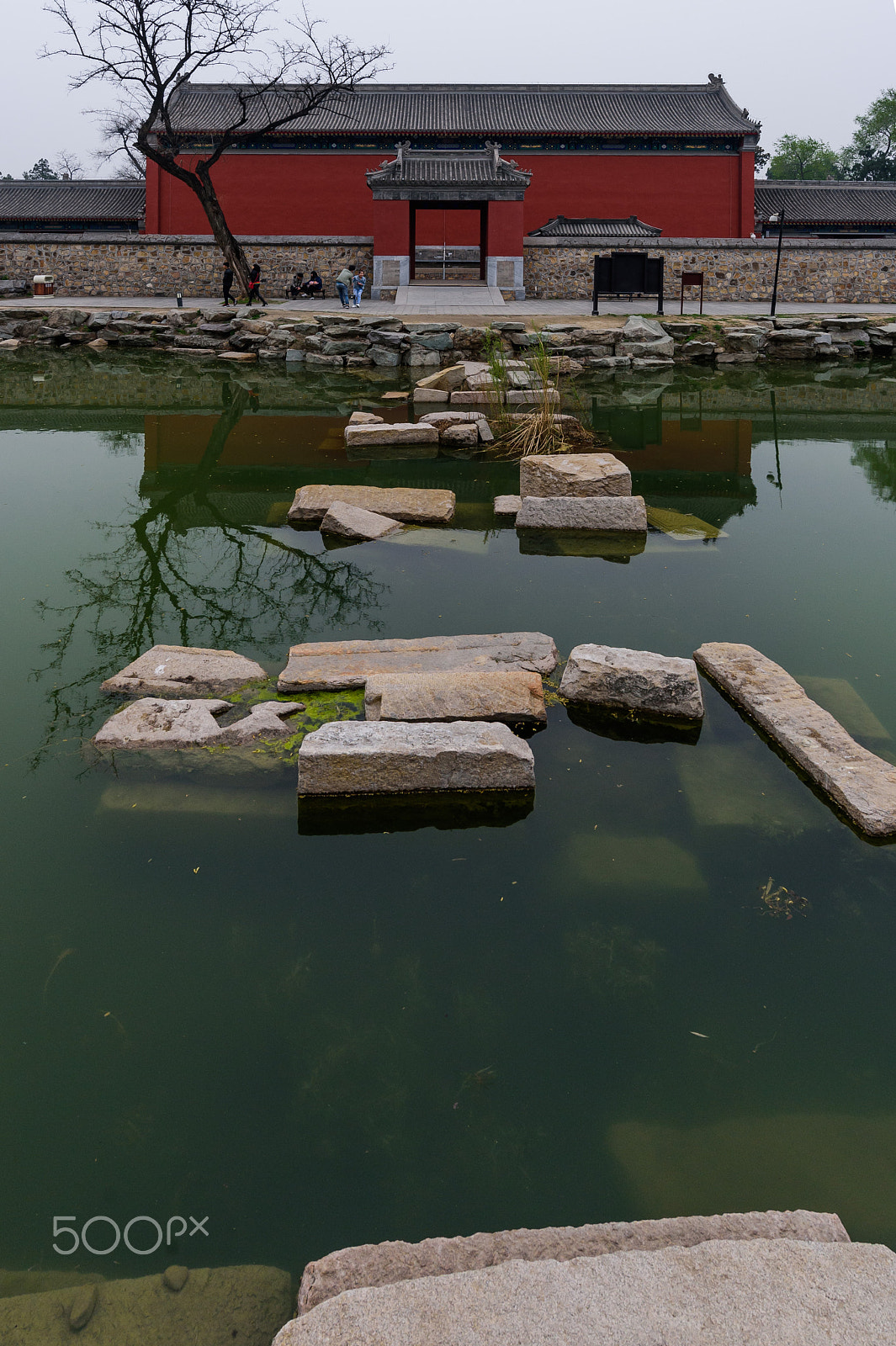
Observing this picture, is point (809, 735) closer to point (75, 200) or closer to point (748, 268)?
point (748, 268)

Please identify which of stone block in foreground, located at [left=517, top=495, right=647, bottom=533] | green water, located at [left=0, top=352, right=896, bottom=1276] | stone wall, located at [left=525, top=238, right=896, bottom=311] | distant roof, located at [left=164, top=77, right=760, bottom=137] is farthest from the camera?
distant roof, located at [left=164, top=77, right=760, bottom=137]

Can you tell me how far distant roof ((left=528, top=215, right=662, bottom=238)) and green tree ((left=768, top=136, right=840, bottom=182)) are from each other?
1447 inches

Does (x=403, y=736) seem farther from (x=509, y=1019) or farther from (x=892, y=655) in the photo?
(x=892, y=655)

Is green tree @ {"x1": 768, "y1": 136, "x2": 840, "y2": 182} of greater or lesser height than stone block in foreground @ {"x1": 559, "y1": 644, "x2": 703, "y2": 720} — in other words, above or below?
above

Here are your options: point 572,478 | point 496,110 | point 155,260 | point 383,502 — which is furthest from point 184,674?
point 496,110

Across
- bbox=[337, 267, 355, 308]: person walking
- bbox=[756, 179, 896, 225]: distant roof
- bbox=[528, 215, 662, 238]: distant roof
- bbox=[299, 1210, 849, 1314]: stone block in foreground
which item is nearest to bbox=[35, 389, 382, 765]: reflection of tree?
bbox=[299, 1210, 849, 1314]: stone block in foreground

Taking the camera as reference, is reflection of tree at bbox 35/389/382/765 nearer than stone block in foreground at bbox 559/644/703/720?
No

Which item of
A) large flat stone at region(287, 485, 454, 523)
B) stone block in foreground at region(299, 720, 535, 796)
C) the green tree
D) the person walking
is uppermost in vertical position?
the green tree

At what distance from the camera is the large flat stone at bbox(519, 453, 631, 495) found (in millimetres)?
6988

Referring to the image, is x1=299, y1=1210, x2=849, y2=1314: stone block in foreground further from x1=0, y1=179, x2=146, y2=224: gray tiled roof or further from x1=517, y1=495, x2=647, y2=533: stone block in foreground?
x1=0, y1=179, x2=146, y2=224: gray tiled roof

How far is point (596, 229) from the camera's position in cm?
2411

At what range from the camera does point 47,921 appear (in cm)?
288

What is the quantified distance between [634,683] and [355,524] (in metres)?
3.09

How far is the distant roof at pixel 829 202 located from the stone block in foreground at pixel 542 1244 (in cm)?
2929
